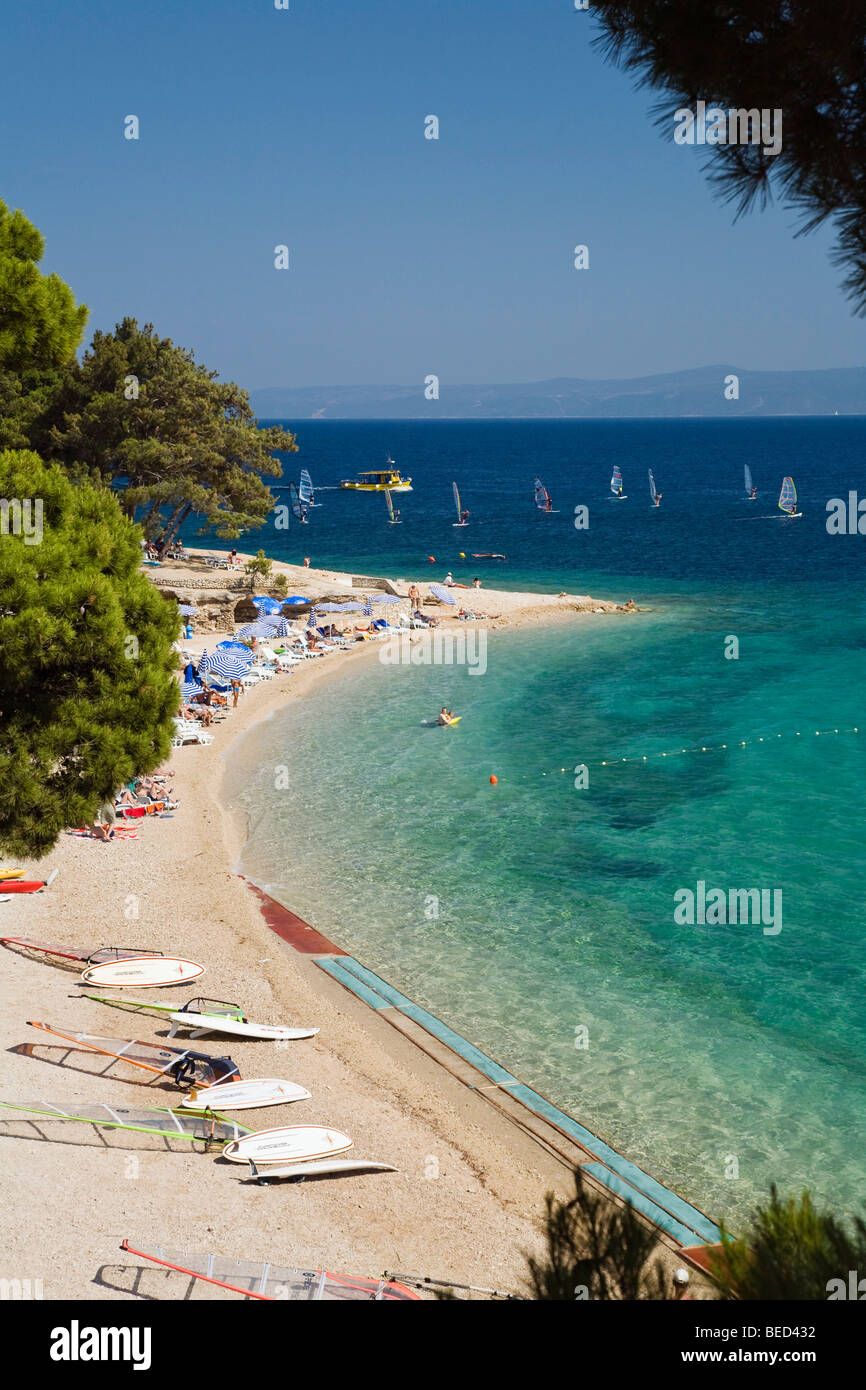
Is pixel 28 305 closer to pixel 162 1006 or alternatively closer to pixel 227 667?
pixel 162 1006

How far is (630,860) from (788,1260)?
18.9m

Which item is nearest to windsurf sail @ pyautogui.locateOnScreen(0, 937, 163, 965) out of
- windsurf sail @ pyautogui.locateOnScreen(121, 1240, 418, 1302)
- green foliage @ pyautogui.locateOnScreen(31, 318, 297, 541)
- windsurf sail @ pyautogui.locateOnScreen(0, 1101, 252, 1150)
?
windsurf sail @ pyautogui.locateOnScreen(0, 1101, 252, 1150)

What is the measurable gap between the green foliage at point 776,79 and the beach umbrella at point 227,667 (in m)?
34.4

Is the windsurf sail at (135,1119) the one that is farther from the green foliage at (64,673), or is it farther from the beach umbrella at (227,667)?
the beach umbrella at (227,667)

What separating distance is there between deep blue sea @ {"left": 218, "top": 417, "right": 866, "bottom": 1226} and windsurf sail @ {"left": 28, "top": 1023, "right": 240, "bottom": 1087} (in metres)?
4.20

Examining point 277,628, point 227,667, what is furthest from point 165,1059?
point 277,628

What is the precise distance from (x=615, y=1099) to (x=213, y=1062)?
592cm

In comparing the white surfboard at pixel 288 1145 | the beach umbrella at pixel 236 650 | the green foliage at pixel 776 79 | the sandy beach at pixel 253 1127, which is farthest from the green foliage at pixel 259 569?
the green foliage at pixel 776 79

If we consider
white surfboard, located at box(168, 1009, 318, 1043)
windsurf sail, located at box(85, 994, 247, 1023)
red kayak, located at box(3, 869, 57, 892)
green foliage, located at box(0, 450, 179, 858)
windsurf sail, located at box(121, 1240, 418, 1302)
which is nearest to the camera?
windsurf sail, located at box(121, 1240, 418, 1302)

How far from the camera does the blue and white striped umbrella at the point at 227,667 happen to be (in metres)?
39.2

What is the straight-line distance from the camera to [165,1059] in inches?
599

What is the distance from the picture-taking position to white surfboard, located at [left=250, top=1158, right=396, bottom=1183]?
42.5 ft

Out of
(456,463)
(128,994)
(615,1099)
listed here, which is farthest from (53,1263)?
(456,463)

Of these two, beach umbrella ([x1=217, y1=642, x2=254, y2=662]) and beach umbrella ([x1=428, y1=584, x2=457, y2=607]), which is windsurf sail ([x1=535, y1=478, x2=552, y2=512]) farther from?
beach umbrella ([x1=217, y1=642, x2=254, y2=662])
